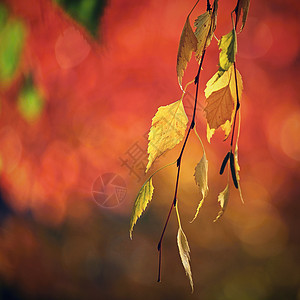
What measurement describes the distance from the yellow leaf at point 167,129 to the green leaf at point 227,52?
0.03 m

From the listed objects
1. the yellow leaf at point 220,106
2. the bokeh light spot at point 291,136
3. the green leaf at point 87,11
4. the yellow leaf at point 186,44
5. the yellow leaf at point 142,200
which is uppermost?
the green leaf at point 87,11

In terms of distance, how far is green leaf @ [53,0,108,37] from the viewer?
815 mm

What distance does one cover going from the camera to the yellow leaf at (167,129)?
200mm

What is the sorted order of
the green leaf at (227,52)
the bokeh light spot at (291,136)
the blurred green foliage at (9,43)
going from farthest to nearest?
1. the blurred green foliage at (9,43)
2. the bokeh light spot at (291,136)
3. the green leaf at (227,52)

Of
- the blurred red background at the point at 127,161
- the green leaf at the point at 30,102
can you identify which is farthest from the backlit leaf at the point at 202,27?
the green leaf at the point at 30,102

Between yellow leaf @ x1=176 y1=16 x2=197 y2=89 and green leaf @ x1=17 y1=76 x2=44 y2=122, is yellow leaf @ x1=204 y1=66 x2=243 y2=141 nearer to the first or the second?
yellow leaf @ x1=176 y1=16 x2=197 y2=89

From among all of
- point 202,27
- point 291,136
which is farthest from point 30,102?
point 202,27

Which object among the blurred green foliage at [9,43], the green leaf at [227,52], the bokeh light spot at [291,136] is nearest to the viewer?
the green leaf at [227,52]

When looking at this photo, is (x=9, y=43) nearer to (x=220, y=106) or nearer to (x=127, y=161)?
(x=127, y=161)

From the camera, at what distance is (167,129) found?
201 millimetres

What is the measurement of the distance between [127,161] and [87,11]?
0.98 ft

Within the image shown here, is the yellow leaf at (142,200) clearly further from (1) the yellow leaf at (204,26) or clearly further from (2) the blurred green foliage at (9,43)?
(2) the blurred green foliage at (9,43)

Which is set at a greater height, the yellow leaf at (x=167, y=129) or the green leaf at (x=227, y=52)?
the green leaf at (x=227, y=52)

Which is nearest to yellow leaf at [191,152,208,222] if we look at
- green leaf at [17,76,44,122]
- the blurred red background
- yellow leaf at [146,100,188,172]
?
yellow leaf at [146,100,188,172]
